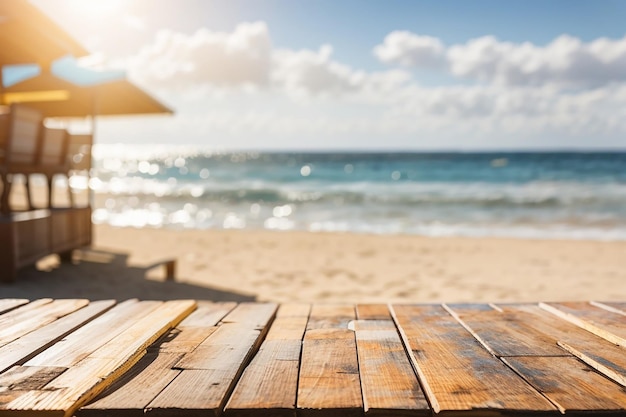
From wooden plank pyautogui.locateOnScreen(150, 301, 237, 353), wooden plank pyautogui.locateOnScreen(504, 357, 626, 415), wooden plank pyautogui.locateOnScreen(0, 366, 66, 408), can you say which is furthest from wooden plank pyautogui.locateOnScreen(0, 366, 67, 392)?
wooden plank pyautogui.locateOnScreen(504, 357, 626, 415)

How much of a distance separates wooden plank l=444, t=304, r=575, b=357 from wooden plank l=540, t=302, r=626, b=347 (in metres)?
0.09

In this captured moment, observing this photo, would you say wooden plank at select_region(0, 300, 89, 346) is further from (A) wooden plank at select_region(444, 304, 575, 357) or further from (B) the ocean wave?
(B) the ocean wave

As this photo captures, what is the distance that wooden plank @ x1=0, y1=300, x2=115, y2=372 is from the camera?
5.53ft

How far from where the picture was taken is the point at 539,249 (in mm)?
9258

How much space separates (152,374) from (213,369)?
0.57 feet

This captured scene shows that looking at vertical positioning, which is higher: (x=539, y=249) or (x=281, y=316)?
(x=281, y=316)

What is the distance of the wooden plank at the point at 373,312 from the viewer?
7.61ft

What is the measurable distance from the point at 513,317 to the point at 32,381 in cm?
184

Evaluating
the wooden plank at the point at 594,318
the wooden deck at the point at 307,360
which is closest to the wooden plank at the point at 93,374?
the wooden deck at the point at 307,360

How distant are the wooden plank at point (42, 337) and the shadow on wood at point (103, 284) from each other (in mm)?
2952

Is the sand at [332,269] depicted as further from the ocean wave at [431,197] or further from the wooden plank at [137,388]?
the ocean wave at [431,197]

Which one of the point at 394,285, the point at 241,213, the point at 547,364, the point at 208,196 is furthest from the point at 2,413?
the point at 208,196

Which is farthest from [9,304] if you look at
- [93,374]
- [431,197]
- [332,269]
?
[431,197]

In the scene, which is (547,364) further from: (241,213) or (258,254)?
(241,213)
